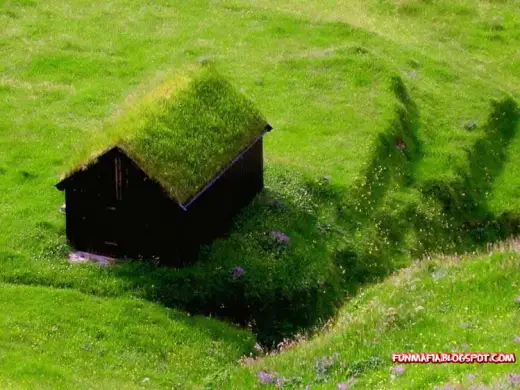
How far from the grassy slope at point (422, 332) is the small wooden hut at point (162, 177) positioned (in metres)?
6.30

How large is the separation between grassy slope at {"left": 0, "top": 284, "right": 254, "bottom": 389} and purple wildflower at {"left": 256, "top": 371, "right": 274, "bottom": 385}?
2518 millimetres

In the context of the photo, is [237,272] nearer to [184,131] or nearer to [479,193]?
[184,131]

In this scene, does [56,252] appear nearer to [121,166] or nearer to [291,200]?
[121,166]

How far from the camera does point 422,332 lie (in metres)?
26.2

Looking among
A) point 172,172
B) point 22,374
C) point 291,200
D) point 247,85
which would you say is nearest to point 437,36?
point 247,85

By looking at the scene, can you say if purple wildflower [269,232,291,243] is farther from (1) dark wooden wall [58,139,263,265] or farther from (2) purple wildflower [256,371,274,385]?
(2) purple wildflower [256,371,274,385]

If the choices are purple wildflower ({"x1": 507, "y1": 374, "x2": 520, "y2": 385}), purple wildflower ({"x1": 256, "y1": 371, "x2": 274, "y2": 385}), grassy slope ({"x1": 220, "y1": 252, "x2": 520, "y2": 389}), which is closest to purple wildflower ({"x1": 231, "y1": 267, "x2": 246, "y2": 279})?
grassy slope ({"x1": 220, "y1": 252, "x2": 520, "y2": 389})

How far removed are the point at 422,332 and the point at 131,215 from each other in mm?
11374

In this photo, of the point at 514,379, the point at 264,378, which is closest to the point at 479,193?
the point at 264,378

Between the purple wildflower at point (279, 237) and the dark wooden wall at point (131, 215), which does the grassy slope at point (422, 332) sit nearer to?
the purple wildflower at point (279, 237)

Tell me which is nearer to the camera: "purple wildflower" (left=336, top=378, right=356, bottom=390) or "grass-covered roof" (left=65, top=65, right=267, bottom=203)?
"purple wildflower" (left=336, top=378, right=356, bottom=390)

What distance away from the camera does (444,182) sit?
42.1 meters

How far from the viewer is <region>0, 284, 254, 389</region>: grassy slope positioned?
26.8 m

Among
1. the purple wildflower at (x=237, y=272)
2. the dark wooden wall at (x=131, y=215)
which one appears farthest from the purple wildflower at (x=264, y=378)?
the dark wooden wall at (x=131, y=215)
